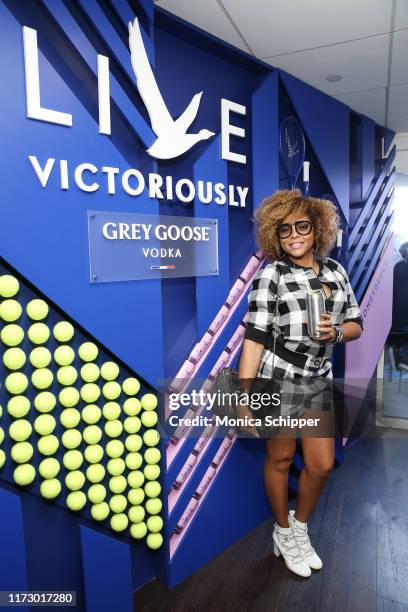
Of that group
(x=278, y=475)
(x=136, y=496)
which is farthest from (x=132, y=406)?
(x=278, y=475)

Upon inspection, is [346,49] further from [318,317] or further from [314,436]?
[314,436]

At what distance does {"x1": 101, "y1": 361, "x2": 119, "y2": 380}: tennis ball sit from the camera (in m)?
1.72

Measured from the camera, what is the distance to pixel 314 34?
207 centimetres

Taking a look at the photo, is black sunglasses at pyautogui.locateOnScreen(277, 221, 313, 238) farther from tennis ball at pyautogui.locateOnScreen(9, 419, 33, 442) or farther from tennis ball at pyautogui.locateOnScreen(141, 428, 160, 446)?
tennis ball at pyautogui.locateOnScreen(9, 419, 33, 442)

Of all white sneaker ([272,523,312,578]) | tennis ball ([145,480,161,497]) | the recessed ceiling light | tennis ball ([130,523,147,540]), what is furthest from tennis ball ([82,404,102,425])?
the recessed ceiling light

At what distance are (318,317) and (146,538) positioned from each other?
122 cm

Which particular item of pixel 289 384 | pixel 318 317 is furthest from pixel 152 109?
pixel 289 384

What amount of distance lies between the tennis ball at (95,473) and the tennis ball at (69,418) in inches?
8.1

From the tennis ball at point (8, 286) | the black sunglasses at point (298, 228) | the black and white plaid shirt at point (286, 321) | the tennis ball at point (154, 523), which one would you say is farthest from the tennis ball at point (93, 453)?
the black sunglasses at point (298, 228)

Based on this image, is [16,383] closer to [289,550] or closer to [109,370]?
[109,370]

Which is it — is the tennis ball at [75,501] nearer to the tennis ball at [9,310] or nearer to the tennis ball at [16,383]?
the tennis ball at [16,383]

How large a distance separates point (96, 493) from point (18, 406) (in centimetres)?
51

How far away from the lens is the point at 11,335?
1.44m

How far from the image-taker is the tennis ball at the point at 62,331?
1.57m
